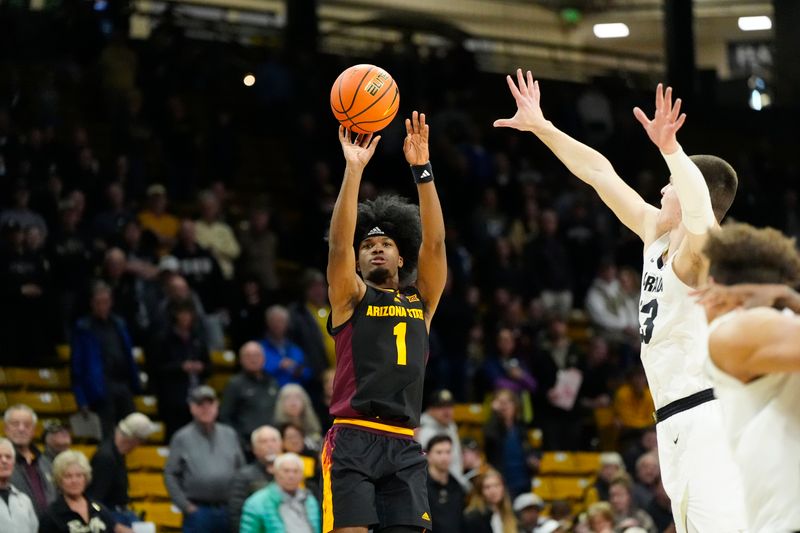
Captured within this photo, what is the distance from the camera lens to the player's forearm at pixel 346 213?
734cm

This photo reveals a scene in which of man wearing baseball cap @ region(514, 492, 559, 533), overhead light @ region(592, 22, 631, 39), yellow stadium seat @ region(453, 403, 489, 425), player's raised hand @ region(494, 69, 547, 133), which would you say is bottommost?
man wearing baseball cap @ region(514, 492, 559, 533)

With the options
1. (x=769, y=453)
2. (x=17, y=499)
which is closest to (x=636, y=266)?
(x=17, y=499)

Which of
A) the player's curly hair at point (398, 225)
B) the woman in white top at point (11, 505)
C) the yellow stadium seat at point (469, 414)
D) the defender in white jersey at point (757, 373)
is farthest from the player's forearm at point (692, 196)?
the yellow stadium seat at point (469, 414)

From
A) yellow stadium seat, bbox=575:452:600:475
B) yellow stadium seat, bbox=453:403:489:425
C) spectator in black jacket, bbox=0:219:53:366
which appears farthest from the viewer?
yellow stadium seat, bbox=575:452:600:475

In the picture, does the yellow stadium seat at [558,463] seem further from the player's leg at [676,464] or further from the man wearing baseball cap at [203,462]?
the player's leg at [676,464]

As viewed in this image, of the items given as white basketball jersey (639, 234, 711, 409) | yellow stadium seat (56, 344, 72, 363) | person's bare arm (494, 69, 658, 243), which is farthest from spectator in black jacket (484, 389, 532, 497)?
white basketball jersey (639, 234, 711, 409)

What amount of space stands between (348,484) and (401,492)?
0.30 meters

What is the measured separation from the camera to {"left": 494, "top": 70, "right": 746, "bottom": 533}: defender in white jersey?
6750 mm

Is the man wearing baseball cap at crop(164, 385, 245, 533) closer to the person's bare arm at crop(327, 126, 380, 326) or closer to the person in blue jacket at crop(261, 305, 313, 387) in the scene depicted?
the person in blue jacket at crop(261, 305, 313, 387)

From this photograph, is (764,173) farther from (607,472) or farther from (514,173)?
(607,472)

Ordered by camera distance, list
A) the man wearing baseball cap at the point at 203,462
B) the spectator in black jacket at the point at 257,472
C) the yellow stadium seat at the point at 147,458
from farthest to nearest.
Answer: the yellow stadium seat at the point at 147,458, the man wearing baseball cap at the point at 203,462, the spectator in black jacket at the point at 257,472

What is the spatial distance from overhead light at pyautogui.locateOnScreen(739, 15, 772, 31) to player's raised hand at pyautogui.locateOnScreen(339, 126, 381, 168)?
2665 cm

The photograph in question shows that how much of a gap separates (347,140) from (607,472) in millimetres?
8393

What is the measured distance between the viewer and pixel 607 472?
1516 cm
